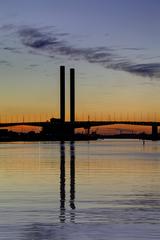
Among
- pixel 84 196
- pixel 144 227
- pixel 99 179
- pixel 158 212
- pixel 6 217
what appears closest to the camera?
pixel 144 227

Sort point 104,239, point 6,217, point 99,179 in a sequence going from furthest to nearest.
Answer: point 99,179 < point 6,217 < point 104,239

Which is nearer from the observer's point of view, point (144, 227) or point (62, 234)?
point (62, 234)

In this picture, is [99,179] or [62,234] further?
[99,179]

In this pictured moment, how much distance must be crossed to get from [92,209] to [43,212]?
1740 millimetres

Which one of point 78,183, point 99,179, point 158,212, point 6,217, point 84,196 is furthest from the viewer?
point 99,179

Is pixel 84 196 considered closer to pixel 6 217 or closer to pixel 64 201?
pixel 64 201

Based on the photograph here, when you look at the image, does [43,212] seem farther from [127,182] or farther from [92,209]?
[127,182]

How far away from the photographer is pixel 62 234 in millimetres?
14984

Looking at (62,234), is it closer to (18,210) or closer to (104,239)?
(104,239)

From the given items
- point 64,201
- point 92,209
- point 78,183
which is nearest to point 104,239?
point 92,209

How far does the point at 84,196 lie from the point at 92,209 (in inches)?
186

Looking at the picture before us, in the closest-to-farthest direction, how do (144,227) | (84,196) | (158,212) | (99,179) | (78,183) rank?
(144,227), (158,212), (84,196), (78,183), (99,179)

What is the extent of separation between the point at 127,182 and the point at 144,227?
55.5 ft

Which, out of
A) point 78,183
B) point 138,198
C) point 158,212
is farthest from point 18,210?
point 78,183
